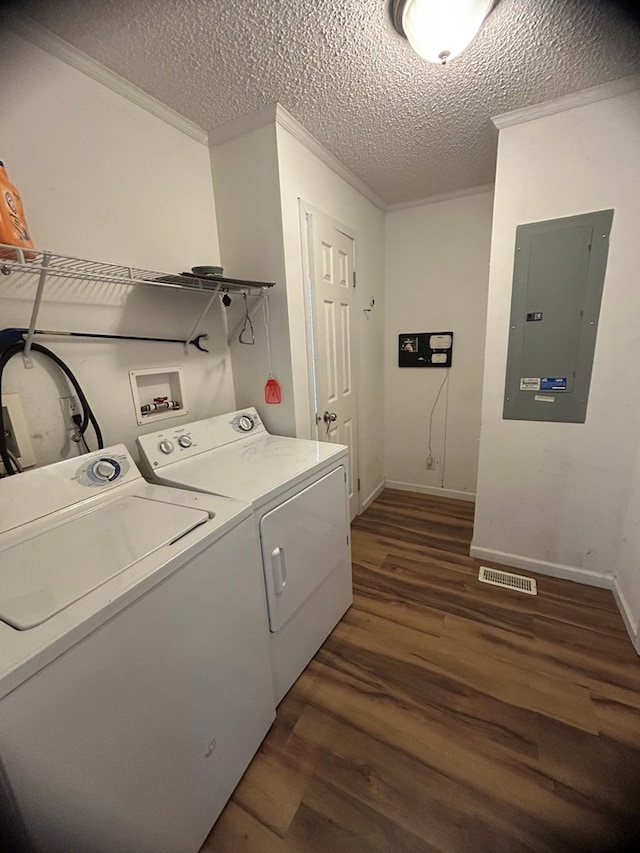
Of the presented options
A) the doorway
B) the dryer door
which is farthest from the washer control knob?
the doorway

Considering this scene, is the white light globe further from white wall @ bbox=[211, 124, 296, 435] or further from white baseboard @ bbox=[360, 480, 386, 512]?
white baseboard @ bbox=[360, 480, 386, 512]

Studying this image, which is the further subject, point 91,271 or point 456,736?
point 91,271

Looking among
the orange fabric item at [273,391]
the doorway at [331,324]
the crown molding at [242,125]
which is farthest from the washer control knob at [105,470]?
the crown molding at [242,125]

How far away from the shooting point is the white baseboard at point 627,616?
4.98 ft

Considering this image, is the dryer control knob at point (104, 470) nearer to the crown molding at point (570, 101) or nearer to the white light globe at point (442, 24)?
the white light globe at point (442, 24)

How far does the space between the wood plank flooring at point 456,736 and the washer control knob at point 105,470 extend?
113 cm

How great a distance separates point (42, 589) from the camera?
74 cm

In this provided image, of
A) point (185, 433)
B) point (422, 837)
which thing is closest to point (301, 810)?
point (422, 837)

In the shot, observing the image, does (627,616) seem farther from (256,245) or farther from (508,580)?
(256,245)

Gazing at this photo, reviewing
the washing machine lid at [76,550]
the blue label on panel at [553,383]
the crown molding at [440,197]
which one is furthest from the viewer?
the crown molding at [440,197]

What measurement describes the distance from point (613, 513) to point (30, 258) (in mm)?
2820

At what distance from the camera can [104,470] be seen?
1.23 meters

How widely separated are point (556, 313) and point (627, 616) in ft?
5.03

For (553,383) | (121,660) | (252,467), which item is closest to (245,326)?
(252,467)
